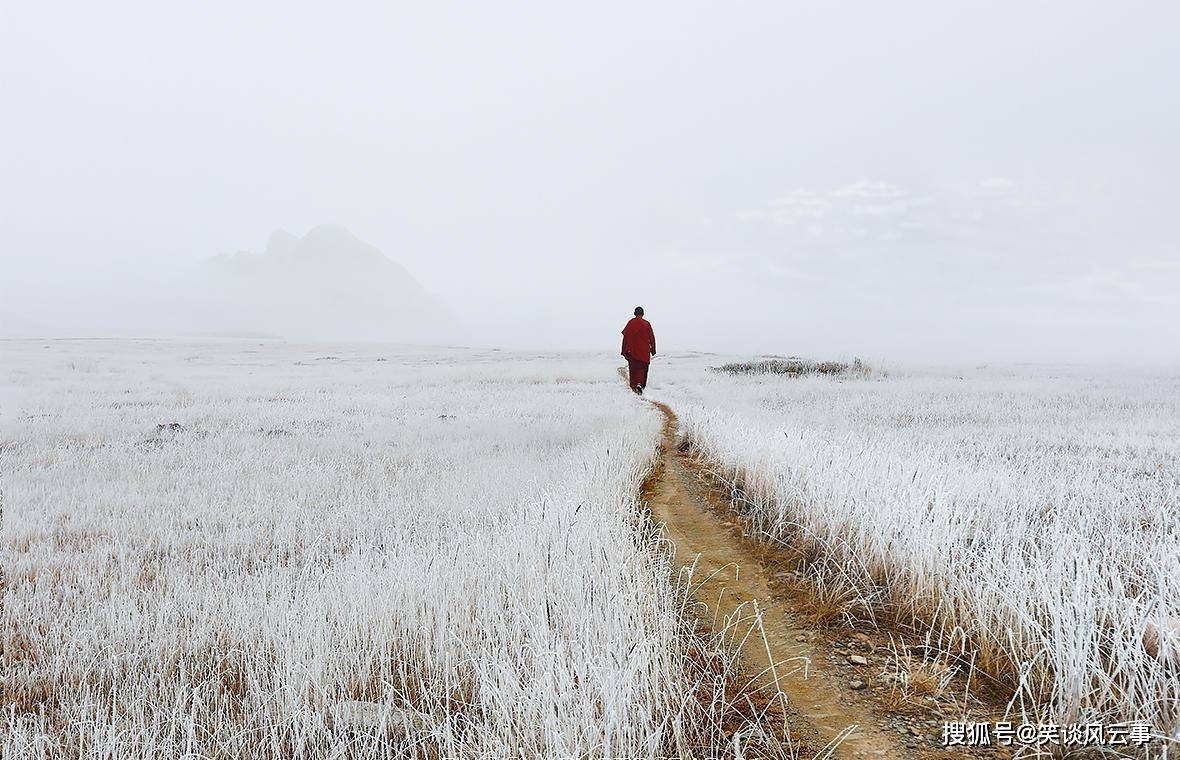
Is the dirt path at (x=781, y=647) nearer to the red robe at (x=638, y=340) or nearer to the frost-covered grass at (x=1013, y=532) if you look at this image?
the frost-covered grass at (x=1013, y=532)

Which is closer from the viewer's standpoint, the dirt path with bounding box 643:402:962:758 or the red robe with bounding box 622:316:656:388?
the dirt path with bounding box 643:402:962:758

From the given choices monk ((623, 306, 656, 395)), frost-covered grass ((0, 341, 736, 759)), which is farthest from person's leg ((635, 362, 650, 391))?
frost-covered grass ((0, 341, 736, 759))

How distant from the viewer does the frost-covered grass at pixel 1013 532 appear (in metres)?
2.71

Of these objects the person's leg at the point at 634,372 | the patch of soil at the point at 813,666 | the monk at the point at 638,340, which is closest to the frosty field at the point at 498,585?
the patch of soil at the point at 813,666

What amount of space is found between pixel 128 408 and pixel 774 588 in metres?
16.0

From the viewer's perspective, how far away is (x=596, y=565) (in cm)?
367

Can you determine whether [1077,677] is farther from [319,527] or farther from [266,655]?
[319,527]

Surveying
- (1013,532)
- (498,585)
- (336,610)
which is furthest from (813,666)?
(336,610)

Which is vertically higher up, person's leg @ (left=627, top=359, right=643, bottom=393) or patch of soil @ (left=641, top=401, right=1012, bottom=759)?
person's leg @ (left=627, top=359, right=643, bottom=393)

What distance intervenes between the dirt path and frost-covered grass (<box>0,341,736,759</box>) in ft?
1.30

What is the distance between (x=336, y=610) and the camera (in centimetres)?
363

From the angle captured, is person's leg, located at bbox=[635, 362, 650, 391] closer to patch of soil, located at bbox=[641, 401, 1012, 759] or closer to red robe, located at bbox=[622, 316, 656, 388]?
red robe, located at bbox=[622, 316, 656, 388]

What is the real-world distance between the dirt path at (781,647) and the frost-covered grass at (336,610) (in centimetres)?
40

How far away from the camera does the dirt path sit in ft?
8.68
